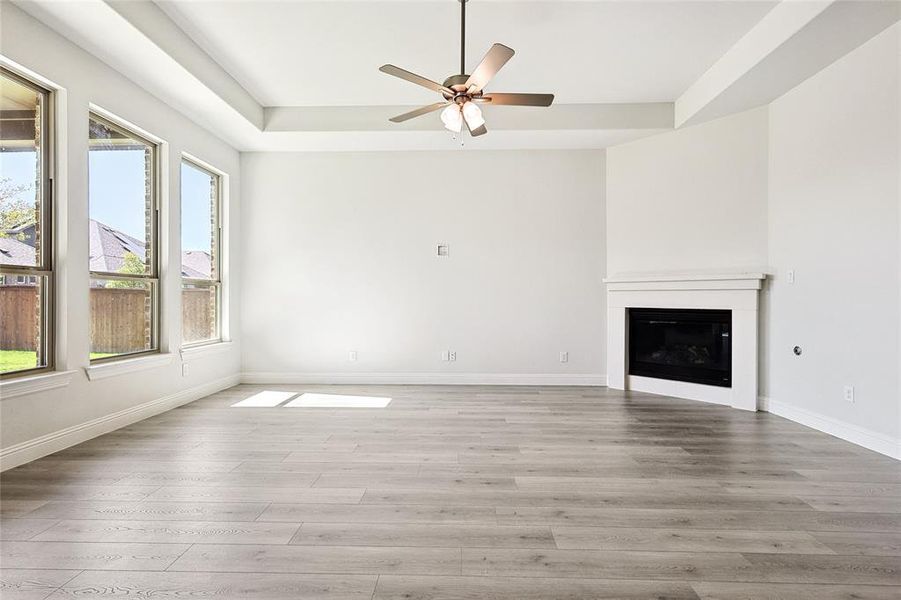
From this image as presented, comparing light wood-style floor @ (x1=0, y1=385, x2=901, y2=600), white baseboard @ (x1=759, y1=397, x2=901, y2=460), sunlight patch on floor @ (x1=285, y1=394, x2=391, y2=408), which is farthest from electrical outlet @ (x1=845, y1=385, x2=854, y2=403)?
sunlight patch on floor @ (x1=285, y1=394, x2=391, y2=408)

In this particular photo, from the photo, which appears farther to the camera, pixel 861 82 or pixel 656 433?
pixel 656 433

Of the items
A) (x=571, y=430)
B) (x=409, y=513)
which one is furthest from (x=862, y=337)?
(x=409, y=513)

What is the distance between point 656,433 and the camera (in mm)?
3455

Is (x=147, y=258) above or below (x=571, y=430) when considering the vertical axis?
above

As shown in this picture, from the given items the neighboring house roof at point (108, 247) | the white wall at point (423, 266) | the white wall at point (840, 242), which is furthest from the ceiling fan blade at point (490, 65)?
the neighboring house roof at point (108, 247)

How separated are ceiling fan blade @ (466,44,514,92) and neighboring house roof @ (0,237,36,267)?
3076mm

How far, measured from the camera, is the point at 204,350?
4.72 metres

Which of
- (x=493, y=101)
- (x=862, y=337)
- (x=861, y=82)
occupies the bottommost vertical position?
(x=862, y=337)

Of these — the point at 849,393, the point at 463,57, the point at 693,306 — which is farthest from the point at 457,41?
the point at 849,393

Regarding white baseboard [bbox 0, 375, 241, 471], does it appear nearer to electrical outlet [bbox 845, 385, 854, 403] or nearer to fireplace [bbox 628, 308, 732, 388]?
fireplace [bbox 628, 308, 732, 388]

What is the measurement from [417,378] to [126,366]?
9.54ft

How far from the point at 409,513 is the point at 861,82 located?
4.25 m

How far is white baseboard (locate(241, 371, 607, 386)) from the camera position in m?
5.38

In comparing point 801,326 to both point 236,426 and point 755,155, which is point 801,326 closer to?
point 755,155
